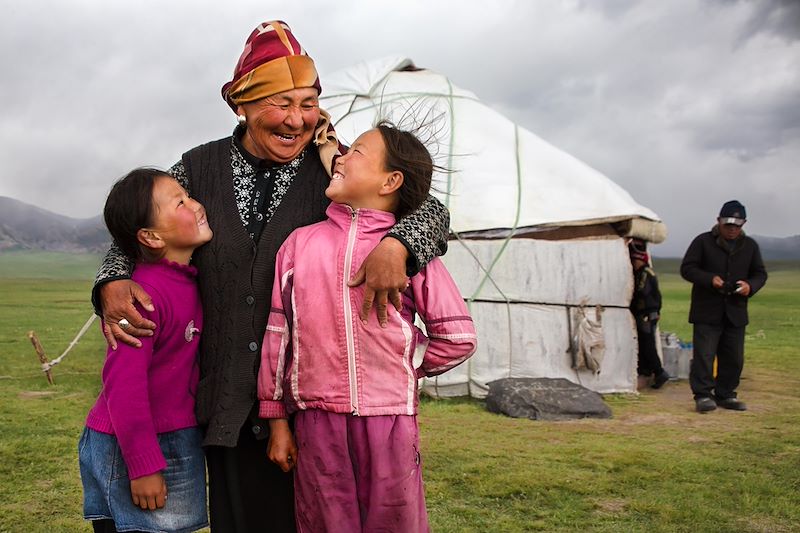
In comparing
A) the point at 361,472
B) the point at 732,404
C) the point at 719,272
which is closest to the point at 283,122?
the point at 361,472

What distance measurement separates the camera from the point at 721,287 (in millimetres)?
5582

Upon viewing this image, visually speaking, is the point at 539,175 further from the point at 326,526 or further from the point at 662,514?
the point at 326,526

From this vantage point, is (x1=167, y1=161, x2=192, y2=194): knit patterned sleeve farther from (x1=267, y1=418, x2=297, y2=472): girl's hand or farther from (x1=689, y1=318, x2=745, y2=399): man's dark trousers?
(x1=689, y1=318, x2=745, y2=399): man's dark trousers

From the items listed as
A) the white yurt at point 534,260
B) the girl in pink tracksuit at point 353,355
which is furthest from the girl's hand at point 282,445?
the white yurt at point 534,260

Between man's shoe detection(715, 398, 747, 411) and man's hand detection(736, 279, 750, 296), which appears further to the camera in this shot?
man's shoe detection(715, 398, 747, 411)

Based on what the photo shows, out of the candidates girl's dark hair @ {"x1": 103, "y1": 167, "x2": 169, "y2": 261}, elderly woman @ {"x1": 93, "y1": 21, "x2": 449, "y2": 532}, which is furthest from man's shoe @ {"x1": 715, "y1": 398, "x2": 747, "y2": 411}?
girl's dark hair @ {"x1": 103, "y1": 167, "x2": 169, "y2": 261}

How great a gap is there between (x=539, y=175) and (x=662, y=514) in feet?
11.8

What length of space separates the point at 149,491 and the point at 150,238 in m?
0.51

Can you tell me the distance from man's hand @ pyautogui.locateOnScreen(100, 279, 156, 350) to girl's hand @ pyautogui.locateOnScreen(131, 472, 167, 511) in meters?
0.27

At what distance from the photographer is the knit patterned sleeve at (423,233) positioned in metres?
1.52

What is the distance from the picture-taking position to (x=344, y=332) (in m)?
1.56

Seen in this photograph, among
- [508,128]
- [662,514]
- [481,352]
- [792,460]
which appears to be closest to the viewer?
[662,514]

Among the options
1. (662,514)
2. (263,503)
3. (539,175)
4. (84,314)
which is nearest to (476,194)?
(539,175)

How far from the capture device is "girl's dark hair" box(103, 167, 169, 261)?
1654 millimetres
